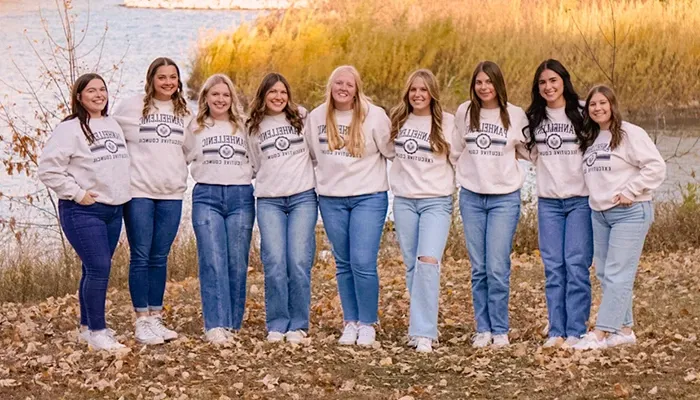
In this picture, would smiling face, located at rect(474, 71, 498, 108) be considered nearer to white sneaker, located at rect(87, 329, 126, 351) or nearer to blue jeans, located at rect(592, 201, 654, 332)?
blue jeans, located at rect(592, 201, 654, 332)

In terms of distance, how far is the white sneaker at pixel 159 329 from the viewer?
8.05m

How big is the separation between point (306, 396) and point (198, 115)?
2.08 m

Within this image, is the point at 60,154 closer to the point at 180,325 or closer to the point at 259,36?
the point at 180,325

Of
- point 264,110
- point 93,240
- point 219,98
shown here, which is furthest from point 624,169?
point 93,240

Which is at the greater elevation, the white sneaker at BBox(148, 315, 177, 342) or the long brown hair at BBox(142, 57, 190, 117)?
the long brown hair at BBox(142, 57, 190, 117)

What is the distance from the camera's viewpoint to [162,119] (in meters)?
7.80

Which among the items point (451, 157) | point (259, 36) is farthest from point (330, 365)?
point (259, 36)

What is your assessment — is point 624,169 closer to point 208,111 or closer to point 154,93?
point 208,111

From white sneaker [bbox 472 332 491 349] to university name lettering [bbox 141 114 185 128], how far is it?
2.38 meters

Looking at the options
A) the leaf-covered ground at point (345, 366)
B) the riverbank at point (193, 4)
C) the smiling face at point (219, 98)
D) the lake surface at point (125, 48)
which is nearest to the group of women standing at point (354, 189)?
the smiling face at point (219, 98)

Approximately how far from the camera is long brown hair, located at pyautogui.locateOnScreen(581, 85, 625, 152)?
7.38m

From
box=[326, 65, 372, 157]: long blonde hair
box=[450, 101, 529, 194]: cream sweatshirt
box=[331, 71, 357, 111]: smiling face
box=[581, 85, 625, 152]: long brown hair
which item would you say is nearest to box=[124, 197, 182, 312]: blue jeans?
box=[326, 65, 372, 157]: long blonde hair

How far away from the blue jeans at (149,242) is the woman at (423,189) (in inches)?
58.2

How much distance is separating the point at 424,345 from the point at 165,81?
2389mm
